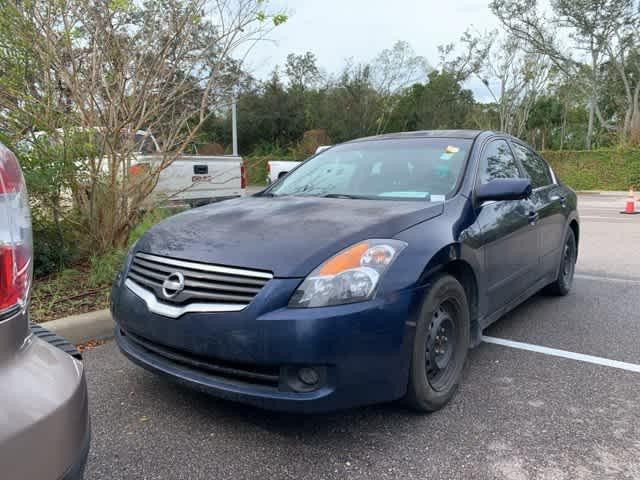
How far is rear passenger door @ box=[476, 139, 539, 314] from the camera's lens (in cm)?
329

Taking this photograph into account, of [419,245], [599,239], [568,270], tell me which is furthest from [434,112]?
[419,245]

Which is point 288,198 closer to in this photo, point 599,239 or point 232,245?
point 232,245

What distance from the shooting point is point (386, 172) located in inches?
143

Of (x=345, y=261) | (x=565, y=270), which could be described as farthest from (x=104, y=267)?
(x=565, y=270)

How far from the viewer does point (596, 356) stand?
140 inches

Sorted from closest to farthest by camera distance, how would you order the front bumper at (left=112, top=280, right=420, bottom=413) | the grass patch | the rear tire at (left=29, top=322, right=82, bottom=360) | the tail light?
the tail light, the rear tire at (left=29, top=322, right=82, bottom=360), the front bumper at (left=112, top=280, right=420, bottom=413), the grass patch

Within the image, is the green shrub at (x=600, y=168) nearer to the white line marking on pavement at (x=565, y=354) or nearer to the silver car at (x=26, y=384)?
the white line marking on pavement at (x=565, y=354)

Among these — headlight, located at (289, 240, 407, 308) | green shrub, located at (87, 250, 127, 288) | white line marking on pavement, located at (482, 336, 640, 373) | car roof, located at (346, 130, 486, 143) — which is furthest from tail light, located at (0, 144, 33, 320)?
green shrub, located at (87, 250, 127, 288)

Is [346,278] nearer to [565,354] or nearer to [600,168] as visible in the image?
[565,354]

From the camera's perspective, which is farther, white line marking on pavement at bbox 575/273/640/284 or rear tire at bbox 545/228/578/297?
white line marking on pavement at bbox 575/273/640/284

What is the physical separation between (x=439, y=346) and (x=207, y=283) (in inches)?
51.6

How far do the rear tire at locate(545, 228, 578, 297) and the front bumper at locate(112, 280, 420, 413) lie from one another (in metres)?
3.10

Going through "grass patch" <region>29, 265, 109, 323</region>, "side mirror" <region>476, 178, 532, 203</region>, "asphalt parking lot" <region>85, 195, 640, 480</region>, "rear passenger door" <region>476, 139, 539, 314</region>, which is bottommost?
"asphalt parking lot" <region>85, 195, 640, 480</region>

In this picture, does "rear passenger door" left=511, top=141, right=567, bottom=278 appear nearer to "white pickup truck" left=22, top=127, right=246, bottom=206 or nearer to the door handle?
the door handle
